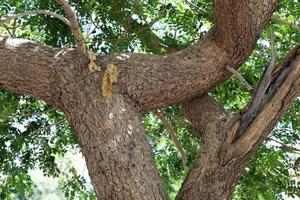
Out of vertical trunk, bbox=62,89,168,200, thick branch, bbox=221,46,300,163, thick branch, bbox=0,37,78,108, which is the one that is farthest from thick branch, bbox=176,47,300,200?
thick branch, bbox=0,37,78,108

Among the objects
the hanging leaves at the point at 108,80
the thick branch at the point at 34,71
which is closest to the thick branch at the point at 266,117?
the hanging leaves at the point at 108,80

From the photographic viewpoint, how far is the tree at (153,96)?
2.66m

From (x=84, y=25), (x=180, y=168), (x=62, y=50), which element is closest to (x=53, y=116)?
(x=84, y=25)

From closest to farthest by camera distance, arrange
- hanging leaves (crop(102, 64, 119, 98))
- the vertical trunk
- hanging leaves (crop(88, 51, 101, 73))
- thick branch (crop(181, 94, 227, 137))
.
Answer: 1. the vertical trunk
2. hanging leaves (crop(102, 64, 119, 98))
3. hanging leaves (crop(88, 51, 101, 73))
4. thick branch (crop(181, 94, 227, 137))

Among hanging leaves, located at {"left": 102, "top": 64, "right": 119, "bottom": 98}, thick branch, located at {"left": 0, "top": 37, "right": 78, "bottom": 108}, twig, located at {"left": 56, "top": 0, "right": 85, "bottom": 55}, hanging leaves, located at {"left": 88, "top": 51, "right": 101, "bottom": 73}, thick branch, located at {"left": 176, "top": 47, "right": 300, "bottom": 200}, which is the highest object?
twig, located at {"left": 56, "top": 0, "right": 85, "bottom": 55}

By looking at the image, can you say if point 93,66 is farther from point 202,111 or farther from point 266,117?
point 266,117

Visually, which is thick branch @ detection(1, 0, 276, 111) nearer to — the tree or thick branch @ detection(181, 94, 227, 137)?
the tree

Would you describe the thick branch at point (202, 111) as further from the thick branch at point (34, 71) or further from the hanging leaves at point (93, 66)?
the thick branch at point (34, 71)

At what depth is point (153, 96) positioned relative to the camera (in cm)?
307

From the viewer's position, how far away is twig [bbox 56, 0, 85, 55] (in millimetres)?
2896

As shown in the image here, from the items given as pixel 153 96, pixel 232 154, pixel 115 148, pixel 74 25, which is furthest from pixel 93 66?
pixel 232 154

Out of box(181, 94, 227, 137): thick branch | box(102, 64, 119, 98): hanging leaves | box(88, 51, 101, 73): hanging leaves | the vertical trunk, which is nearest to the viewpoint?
the vertical trunk

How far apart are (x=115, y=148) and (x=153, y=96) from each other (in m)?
0.56

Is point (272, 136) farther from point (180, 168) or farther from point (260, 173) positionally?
point (180, 168)
